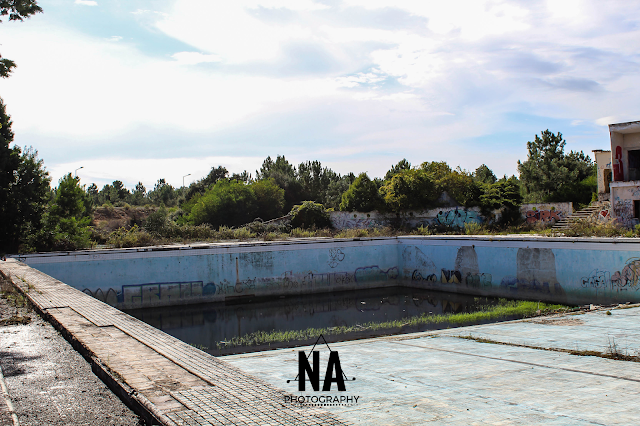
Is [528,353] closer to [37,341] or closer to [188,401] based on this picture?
[188,401]

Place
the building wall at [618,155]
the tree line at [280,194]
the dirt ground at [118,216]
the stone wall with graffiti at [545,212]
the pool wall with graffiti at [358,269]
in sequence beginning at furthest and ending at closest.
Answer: the dirt ground at [118,216] → the stone wall with graffiti at [545,212] → the building wall at [618,155] → the tree line at [280,194] → the pool wall with graffiti at [358,269]

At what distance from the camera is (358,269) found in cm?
2809

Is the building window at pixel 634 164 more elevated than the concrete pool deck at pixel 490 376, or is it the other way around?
the building window at pixel 634 164

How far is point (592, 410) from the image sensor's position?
5.32 meters

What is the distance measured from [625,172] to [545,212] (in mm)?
6190

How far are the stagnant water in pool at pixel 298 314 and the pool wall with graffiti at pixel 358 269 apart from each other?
929 millimetres

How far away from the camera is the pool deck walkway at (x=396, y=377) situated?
5004 mm

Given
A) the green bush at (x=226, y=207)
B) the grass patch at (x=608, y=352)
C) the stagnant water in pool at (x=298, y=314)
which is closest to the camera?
the grass patch at (x=608, y=352)

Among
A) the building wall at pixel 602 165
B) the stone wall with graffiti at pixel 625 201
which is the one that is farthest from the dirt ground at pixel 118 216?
the stone wall with graffiti at pixel 625 201

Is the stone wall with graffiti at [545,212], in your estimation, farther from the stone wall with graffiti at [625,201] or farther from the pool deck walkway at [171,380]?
the pool deck walkway at [171,380]

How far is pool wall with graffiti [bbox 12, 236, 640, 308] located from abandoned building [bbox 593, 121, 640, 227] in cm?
969

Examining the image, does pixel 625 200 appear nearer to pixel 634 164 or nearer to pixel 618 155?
pixel 618 155

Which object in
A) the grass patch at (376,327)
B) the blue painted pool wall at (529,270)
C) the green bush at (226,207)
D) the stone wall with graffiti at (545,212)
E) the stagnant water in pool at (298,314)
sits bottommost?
the stagnant water in pool at (298,314)

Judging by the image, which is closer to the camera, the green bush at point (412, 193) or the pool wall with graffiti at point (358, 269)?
the pool wall with graffiti at point (358, 269)
